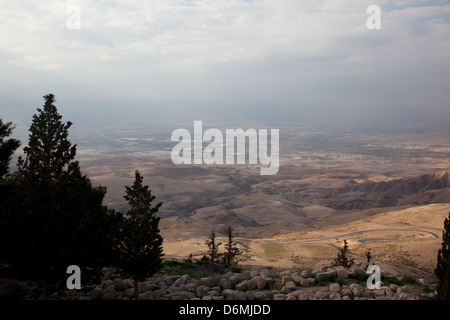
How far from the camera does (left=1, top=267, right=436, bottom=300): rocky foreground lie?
9.57 meters

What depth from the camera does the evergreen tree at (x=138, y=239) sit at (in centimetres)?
918

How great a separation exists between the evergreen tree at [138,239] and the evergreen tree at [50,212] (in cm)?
113

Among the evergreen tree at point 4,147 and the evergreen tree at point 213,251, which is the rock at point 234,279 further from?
the evergreen tree at point 4,147

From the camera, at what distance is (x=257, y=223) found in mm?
48219

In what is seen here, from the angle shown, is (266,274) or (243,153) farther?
(243,153)

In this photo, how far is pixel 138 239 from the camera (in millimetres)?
9180

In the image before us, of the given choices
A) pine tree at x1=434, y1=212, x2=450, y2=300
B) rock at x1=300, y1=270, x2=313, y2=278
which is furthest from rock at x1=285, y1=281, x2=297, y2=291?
pine tree at x1=434, y1=212, x2=450, y2=300

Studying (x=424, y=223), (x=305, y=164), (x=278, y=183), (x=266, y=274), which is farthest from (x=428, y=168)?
(x=266, y=274)

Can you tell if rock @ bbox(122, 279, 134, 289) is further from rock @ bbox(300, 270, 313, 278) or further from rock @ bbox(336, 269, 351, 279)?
rock @ bbox(336, 269, 351, 279)

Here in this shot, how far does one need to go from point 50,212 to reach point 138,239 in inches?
98.2

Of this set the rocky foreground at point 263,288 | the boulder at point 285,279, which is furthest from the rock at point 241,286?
the boulder at point 285,279

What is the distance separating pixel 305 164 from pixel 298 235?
232 feet
